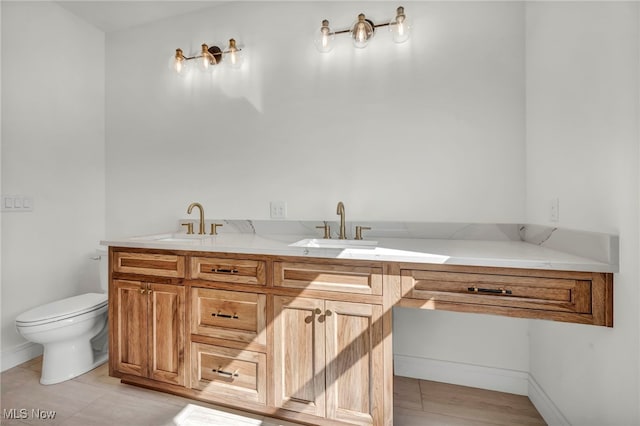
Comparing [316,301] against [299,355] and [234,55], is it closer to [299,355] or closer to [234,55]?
[299,355]

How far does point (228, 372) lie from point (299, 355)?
417 mm

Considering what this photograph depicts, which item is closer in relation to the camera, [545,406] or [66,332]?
[545,406]

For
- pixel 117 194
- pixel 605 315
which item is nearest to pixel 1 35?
pixel 117 194

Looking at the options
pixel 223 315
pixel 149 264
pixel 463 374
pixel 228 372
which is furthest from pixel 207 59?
pixel 463 374

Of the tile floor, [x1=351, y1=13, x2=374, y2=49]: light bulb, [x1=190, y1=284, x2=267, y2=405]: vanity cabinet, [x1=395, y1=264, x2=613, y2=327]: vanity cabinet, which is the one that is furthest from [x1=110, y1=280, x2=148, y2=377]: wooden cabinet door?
[x1=351, y1=13, x2=374, y2=49]: light bulb

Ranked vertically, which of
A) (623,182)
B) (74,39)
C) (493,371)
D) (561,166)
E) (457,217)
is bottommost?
(493,371)

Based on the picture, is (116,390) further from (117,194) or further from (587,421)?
(587,421)

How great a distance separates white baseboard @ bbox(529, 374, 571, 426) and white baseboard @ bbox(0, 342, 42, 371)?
10.7 feet

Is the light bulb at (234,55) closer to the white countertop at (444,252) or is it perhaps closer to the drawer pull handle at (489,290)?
the white countertop at (444,252)

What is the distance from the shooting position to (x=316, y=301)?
4.85 ft

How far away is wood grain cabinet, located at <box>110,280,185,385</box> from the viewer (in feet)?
5.62

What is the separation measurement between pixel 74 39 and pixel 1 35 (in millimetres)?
500

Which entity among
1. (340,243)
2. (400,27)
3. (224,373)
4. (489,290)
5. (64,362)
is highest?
(400,27)

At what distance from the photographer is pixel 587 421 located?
124cm
